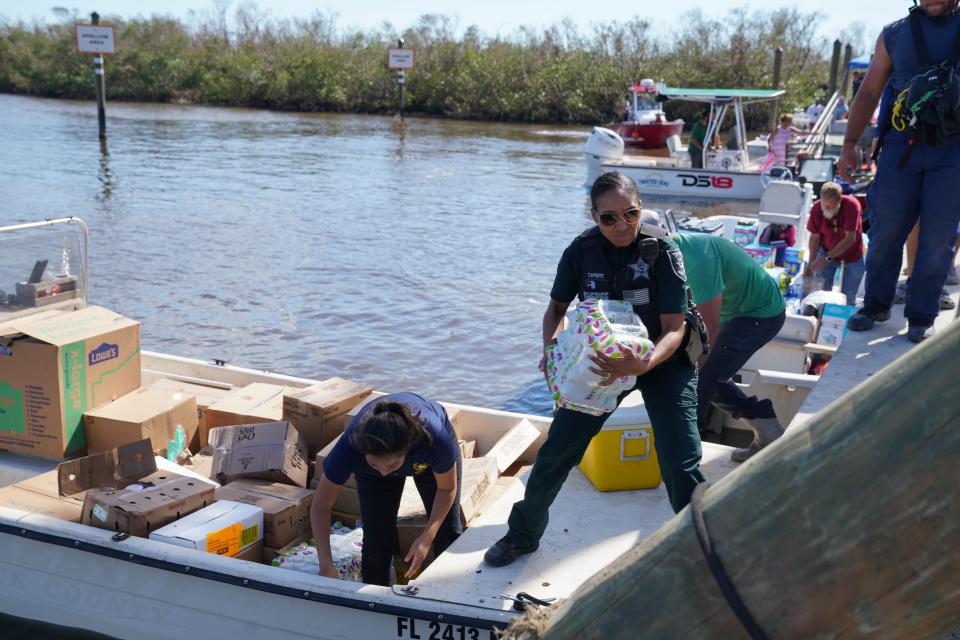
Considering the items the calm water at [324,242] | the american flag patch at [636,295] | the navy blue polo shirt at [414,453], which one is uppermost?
the american flag patch at [636,295]

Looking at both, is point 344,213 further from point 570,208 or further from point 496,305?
point 496,305

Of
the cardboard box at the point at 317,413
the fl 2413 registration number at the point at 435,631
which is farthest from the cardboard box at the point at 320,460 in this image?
the fl 2413 registration number at the point at 435,631

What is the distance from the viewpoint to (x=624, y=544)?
12.7 ft

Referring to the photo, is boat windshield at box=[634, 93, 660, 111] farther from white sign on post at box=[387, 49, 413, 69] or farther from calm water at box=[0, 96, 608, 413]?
white sign on post at box=[387, 49, 413, 69]

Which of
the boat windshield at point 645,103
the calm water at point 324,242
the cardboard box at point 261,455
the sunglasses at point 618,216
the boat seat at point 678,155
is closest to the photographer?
the sunglasses at point 618,216

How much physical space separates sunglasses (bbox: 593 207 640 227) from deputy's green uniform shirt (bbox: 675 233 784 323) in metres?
0.94

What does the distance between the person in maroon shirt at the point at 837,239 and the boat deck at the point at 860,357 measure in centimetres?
262

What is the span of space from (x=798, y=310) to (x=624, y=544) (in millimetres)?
3718

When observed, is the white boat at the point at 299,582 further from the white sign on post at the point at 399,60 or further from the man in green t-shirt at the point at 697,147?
the white sign on post at the point at 399,60

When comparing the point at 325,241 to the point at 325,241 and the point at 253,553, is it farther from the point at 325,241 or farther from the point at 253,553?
the point at 253,553

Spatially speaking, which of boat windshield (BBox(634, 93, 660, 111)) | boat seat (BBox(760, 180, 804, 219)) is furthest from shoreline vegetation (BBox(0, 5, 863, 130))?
boat seat (BBox(760, 180, 804, 219))

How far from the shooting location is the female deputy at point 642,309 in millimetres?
3176

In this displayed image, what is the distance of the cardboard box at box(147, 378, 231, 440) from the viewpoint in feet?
17.7

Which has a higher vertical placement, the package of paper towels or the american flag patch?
Answer: the american flag patch
